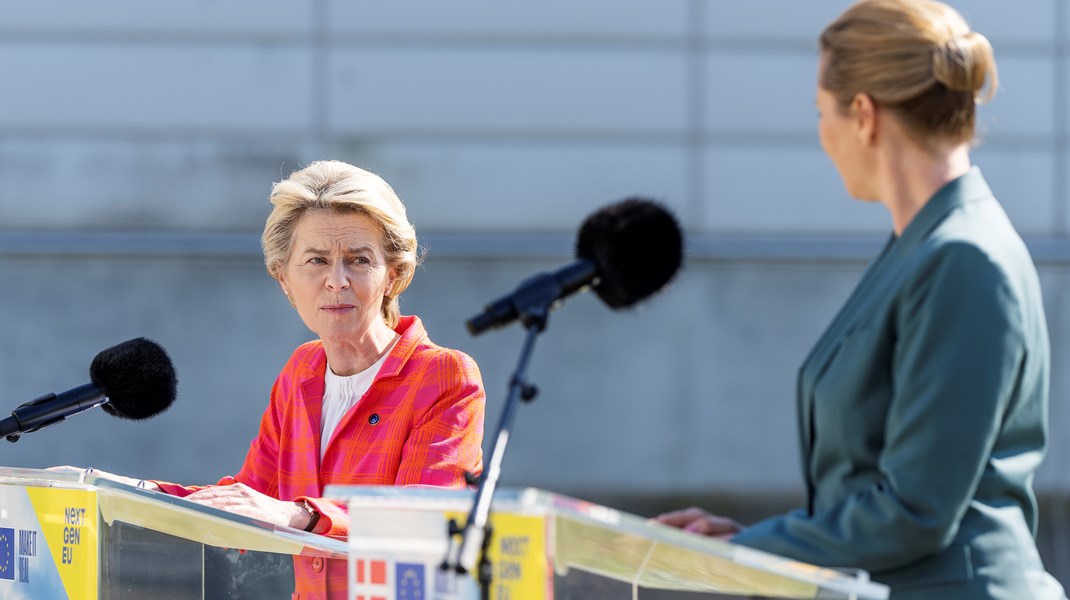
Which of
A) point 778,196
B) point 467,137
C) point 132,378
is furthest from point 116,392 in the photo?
point 778,196

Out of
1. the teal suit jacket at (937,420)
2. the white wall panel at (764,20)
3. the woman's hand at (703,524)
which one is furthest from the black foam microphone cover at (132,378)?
the white wall panel at (764,20)

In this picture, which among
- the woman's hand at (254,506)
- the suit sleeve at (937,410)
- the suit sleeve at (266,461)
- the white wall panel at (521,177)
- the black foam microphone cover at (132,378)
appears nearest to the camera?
the suit sleeve at (937,410)

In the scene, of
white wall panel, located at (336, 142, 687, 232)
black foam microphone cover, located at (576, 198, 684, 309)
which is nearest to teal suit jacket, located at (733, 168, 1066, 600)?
black foam microphone cover, located at (576, 198, 684, 309)

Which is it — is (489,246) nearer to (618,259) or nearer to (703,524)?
(618,259)

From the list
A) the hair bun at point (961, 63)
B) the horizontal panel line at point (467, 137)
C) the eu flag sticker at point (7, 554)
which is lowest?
the eu flag sticker at point (7, 554)

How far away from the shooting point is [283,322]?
9.52m

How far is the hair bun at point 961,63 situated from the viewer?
6.94ft

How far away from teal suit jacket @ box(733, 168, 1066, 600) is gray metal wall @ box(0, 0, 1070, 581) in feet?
23.8

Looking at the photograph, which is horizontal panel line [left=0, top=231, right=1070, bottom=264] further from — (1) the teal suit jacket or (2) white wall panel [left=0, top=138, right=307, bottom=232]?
(1) the teal suit jacket

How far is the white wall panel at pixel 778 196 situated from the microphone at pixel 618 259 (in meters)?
7.41

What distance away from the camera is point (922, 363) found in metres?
2.04

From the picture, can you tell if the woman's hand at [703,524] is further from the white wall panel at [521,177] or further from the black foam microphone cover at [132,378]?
the white wall panel at [521,177]

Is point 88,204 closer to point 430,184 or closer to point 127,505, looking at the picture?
point 430,184

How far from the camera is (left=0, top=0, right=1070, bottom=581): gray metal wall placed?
946 centimetres
